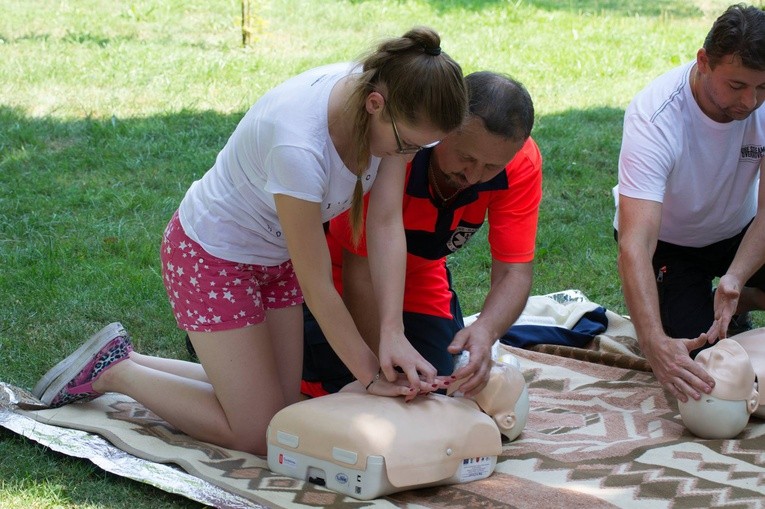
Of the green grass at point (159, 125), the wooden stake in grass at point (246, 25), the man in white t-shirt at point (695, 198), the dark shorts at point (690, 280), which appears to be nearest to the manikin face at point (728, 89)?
the man in white t-shirt at point (695, 198)

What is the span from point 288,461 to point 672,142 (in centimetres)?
176

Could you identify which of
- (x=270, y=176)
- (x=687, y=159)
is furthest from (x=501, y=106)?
(x=687, y=159)

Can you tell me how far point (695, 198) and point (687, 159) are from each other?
0.17 m

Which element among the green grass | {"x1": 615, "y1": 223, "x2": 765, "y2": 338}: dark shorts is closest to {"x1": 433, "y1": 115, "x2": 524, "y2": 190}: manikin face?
the green grass

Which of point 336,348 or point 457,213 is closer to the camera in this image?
point 336,348

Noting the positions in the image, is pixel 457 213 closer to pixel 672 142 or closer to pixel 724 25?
pixel 672 142

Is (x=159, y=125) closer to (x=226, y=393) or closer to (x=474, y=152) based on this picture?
(x=226, y=393)

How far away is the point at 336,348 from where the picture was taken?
274cm

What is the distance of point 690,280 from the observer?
3.90m

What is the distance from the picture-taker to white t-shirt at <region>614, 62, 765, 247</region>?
3.43 metres

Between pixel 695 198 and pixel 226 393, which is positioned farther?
pixel 695 198

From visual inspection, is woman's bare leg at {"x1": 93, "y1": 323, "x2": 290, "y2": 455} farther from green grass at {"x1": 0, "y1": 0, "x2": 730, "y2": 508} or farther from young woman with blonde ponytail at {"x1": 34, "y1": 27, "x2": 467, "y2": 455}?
green grass at {"x1": 0, "y1": 0, "x2": 730, "y2": 508}

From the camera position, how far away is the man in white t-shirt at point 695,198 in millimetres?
3221

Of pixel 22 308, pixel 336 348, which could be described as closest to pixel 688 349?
pixel 336 348
